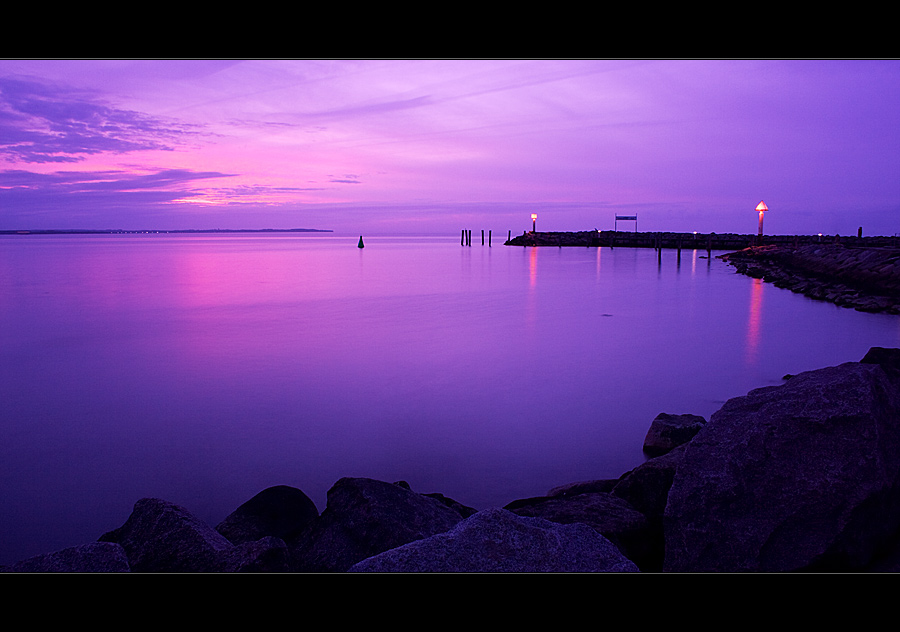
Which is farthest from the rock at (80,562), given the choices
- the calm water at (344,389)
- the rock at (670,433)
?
the rock at (670,433)

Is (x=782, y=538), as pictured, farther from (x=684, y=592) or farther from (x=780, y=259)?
(x=780, y=259)

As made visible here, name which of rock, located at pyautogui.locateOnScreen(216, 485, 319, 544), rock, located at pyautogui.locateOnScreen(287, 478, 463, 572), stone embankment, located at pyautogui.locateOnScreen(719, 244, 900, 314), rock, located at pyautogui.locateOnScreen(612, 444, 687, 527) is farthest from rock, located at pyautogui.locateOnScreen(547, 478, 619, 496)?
stone embankment, located at pyautogui.locateOnScreen(719, 244, 900, 314)

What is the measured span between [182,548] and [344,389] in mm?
4425

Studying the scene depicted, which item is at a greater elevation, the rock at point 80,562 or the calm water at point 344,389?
the rock at point 80,562

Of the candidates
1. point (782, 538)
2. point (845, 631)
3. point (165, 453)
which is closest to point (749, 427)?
point (782, 538)

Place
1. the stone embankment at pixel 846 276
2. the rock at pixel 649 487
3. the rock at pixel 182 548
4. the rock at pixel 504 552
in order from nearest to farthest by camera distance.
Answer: the rock at pixel 504 552, the rock at pixel 182 548, the rock at pixel 649 487, the stone embankment at pixel 846 276

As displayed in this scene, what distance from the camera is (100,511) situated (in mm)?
4371

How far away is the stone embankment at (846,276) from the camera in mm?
15078

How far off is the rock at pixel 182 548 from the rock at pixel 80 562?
0.29m

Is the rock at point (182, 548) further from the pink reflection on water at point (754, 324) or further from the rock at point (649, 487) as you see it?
the pink reflection on water at point (754, 324)

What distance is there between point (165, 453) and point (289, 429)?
1162mm

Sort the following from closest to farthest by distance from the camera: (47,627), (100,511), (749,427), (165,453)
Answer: (47,627) → (749,427) → (100,511) → (165,453)

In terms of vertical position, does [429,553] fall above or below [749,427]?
below

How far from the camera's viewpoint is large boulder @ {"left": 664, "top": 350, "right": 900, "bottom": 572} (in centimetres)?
270
